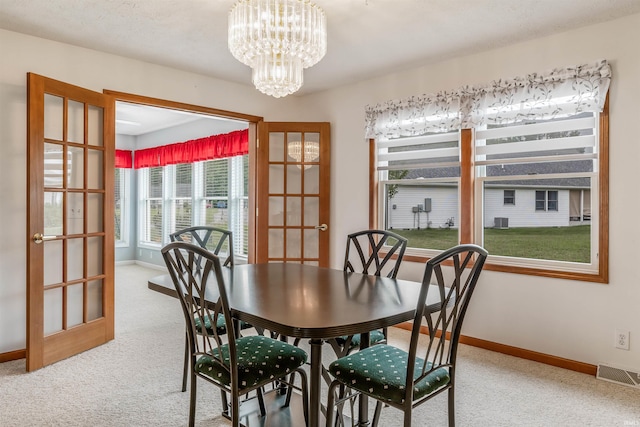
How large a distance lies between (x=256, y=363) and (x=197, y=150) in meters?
5.03

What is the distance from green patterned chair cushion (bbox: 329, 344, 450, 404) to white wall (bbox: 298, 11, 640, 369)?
1640 mm

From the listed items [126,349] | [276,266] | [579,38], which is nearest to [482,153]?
[579,38]

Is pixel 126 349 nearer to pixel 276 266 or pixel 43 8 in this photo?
pixel 276 266

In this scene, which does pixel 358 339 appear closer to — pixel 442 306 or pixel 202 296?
pixel 442 306

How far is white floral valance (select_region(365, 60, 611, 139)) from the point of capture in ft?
9.31

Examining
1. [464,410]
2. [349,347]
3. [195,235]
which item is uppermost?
[195,235]

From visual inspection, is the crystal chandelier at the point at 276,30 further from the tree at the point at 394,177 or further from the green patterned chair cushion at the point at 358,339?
the tree at the point at 394,177

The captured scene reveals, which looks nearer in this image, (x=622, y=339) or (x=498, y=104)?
(x=622, y=339)

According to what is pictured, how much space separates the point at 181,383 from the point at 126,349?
0.88 meters

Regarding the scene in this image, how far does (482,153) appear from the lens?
3420 mm

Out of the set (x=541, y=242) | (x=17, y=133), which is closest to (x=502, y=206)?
(x=541, y=242)

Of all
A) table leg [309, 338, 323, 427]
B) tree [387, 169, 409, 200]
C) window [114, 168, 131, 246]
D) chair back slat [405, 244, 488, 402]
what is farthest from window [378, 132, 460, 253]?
window [114, 168, 131, 246]

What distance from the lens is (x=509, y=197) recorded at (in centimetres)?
335

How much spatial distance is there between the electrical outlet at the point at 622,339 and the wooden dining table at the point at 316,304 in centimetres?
160
